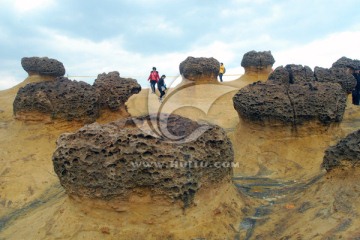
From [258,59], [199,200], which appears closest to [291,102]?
[199,200]

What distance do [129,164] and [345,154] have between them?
9.54 feet

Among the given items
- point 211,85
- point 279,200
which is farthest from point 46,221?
point 211,85

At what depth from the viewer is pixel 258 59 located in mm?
15969

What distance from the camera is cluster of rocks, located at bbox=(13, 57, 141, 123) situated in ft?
25.8

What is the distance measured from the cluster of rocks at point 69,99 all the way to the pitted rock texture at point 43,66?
6.00 metres

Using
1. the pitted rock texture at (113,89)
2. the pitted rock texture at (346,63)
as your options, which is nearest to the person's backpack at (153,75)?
the pitted rock texture at (113,89)

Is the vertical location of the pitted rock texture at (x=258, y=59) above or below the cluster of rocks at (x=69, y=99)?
above

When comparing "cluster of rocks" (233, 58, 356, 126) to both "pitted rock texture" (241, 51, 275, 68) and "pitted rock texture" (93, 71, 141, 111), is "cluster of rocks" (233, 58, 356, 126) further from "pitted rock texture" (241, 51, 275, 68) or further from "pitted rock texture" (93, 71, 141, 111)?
"pitted rock texture" (241, 51, 275, 68)

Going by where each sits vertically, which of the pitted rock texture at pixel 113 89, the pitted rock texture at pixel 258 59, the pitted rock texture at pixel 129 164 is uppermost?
the pitted rock texture at pixel 258 59

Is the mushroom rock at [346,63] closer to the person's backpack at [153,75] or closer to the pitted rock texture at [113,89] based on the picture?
the person's backpack at [153,75]

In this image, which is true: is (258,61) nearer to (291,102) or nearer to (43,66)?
(291,102)

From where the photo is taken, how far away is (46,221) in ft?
15.3

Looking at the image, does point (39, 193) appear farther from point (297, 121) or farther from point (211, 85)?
point (211, 85)

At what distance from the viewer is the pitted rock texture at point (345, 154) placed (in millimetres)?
4752
